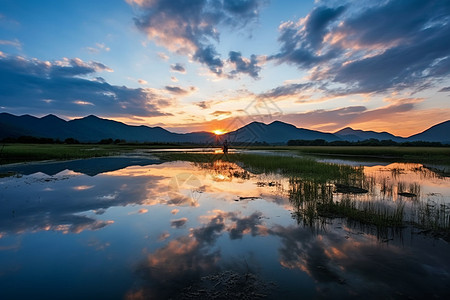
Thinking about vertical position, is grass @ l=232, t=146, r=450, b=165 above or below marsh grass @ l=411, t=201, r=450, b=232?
above

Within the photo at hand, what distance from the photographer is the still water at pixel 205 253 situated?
4.54m

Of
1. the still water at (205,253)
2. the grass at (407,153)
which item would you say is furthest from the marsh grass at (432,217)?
the grass at (407,153)

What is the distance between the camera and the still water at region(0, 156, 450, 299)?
454cm

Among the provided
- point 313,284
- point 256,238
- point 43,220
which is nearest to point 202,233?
Answer: point 256,238

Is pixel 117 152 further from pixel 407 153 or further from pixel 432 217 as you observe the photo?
pixel 407 153

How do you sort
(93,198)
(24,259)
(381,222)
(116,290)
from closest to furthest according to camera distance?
(116,290) < (24,259) < (381,222) < (93,198)

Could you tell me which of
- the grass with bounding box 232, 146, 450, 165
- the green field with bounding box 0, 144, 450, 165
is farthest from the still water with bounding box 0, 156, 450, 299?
the grass with bounding box 232, 146, 450, 165

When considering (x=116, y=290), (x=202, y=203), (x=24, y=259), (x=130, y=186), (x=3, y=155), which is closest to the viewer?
(x=116, y=290)

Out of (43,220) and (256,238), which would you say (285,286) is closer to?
(256,238)

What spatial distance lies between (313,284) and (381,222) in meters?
5.15

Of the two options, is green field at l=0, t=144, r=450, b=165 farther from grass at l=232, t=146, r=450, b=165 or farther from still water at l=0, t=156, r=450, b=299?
still water at l=0, t=156, r=450, b=299

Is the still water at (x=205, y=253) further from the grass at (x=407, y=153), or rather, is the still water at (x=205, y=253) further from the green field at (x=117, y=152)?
the grass at (x=407, y=153)

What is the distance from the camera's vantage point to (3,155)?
116 ft

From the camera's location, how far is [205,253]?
6.14m
